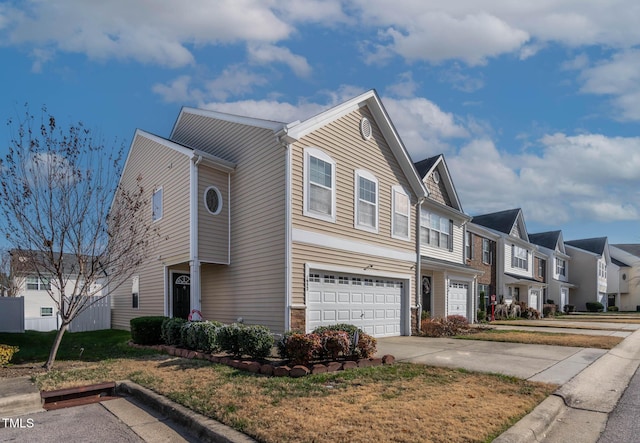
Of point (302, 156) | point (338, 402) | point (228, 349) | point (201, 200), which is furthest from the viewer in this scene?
point (201, 200)

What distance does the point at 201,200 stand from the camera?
1333 cm

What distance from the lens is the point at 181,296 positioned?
52.1 ft

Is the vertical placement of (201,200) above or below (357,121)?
below

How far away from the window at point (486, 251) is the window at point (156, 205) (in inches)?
788

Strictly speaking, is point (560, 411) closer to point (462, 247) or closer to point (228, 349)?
point (228, 349)

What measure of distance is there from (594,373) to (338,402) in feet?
20.0

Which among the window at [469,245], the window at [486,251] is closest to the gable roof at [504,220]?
the window at [486,251]

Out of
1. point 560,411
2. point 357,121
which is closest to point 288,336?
point 560,411

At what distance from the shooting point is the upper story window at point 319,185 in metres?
12.6

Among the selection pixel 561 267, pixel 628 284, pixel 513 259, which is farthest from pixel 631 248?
pixel 513 259

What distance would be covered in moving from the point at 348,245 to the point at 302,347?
5.71 m

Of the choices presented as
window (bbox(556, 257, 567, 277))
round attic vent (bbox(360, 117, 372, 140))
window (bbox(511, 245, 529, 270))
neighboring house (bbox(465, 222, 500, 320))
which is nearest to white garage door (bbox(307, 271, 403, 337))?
round attic vent (bbox(360, 117, 372, 140))

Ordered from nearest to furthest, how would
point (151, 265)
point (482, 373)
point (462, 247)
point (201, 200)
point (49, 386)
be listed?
point (49, 386)
point (482, 373)
point (201, 200)
point (151, 265)
point (462, 247)

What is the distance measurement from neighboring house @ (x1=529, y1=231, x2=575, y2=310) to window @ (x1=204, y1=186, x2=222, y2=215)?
35.7 meters
